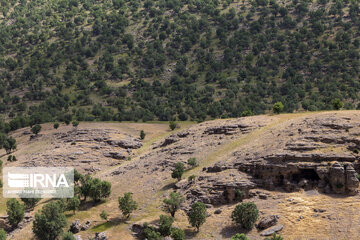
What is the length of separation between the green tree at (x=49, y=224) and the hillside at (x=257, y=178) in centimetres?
395

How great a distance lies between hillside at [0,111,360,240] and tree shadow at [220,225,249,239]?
0.17 meters

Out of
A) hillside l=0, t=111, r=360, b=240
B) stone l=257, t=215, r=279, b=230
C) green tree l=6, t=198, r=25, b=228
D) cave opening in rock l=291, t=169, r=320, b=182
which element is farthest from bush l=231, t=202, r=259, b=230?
green tree l=6, t=198, r=25, b=228

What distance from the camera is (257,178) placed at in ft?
262

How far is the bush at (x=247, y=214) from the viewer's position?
6931 cm

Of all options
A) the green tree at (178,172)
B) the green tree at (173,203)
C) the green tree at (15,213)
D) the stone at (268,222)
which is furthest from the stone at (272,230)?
the green tree at (15,213)

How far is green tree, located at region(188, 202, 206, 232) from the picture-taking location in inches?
2798

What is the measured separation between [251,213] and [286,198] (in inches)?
344

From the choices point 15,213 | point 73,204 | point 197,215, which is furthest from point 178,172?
point 15,213

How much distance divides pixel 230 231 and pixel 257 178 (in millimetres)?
13083

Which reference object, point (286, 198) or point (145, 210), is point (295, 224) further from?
point (145, 210)

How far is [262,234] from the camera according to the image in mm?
68062

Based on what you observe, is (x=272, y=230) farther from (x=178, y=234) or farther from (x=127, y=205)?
(x=127, y=205)

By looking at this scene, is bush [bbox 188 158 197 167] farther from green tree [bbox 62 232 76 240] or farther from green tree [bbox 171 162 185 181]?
green tree [bbox 62 232 76 240]

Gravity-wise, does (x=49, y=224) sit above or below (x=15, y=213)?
above
